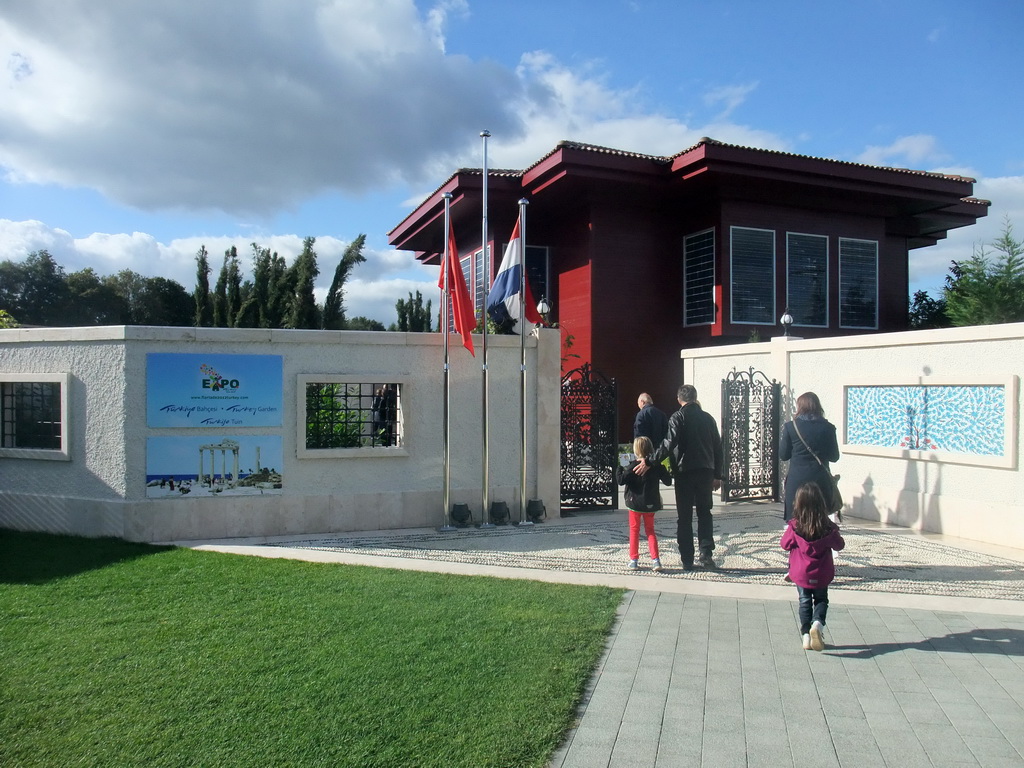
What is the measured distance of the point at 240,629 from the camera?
18.3ft

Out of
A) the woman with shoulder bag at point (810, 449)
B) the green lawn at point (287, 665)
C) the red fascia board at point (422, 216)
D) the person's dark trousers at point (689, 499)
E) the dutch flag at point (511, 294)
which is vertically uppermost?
the red fascia board at point (422, 216)

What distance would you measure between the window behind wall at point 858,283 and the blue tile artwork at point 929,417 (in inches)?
327

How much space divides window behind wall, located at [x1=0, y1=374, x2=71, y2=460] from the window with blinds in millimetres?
12615

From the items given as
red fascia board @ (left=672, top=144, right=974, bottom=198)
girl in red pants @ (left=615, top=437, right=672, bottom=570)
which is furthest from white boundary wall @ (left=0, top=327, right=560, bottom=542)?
red fascia board @ (left=672, top=144, right=974, bottom=198)

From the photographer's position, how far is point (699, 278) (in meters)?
17.6

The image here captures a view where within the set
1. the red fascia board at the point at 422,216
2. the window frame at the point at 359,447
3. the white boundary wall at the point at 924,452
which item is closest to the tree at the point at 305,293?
the red fascia board at the point at 422,216

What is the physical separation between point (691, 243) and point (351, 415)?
10664 millimetres

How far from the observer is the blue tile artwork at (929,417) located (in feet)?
28.9

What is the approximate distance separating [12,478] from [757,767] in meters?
9.55

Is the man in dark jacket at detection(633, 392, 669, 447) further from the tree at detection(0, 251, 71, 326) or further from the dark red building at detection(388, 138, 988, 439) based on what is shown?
A: the tree at detection(0, 251, 71, 326)

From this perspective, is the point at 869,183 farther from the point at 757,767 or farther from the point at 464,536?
the point at 757,767

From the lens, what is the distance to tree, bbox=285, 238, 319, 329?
20297 mm

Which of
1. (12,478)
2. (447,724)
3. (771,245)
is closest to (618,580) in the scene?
(447,724)

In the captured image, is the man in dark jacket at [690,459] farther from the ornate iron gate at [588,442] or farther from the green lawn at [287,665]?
the ornate iron gate at [588,442]
